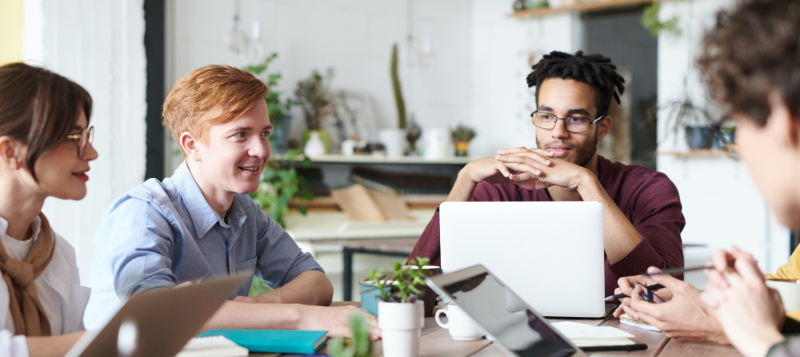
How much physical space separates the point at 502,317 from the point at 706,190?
325 cm

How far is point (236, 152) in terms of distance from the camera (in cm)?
154

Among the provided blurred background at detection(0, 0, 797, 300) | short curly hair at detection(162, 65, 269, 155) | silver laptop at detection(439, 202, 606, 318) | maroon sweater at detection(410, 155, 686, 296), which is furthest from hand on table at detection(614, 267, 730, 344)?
blurred background at detection(0, 0, 797, 300)

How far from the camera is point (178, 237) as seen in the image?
1.45 meters

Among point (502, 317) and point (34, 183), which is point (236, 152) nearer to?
point (34, 183)

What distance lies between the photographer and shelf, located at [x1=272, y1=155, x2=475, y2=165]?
3742 millimetres

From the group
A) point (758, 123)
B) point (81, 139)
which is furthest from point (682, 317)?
point (81, 139)

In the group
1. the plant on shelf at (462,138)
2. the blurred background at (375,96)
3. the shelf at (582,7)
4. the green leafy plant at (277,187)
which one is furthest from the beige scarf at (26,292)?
the shelf at (582,7)

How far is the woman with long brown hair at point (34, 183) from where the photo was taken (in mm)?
1079

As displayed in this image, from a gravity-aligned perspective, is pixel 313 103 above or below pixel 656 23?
below

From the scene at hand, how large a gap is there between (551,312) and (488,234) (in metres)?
0.22

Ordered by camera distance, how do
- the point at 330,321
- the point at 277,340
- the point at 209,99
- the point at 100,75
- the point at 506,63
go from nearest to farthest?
1. the point at 277,340
2. the point at 330,321
3. the point at 209,99
4. the point at 100,75
5. the point at 506,63

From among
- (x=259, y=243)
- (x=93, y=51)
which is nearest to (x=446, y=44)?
(x=93, y=51)

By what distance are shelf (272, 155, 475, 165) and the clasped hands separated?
1.97 m

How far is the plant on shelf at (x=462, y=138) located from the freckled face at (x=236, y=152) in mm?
2832
